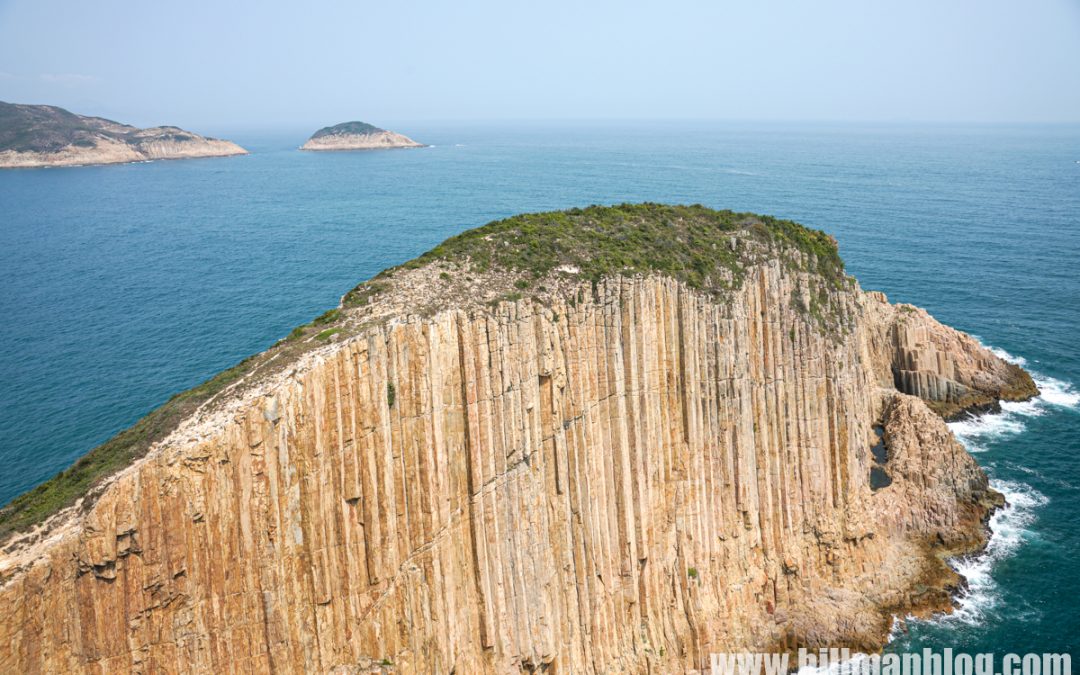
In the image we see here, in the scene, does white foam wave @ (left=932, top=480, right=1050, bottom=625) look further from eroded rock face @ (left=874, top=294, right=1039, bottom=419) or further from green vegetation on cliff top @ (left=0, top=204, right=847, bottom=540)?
green vegetation on cliff top @ (left=0, top=204, right=847, bottom=540)

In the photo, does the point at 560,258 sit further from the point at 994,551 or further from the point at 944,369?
the point at 944,369

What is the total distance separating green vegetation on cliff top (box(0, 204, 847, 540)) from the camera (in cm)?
2711

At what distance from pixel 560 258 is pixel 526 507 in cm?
1340

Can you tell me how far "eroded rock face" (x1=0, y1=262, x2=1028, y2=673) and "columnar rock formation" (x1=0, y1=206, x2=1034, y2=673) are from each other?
0.34 feet

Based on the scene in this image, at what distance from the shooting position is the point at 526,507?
34.3 meters

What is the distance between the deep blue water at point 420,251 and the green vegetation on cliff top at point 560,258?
22593mm

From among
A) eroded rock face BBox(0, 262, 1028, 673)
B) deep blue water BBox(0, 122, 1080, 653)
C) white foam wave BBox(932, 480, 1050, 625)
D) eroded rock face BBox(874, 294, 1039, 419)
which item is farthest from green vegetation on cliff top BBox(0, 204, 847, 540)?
deep blue water BBox(0, 122, 1080, 653)

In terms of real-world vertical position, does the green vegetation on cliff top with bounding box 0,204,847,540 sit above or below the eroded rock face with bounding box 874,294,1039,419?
above

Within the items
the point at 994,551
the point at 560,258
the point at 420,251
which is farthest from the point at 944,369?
the point at 420,251

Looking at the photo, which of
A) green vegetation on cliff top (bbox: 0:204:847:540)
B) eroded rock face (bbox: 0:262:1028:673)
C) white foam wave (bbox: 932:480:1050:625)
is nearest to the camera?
eroded rock face (bbox: 0:262:1028:673)

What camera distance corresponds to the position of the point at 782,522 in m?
42.0

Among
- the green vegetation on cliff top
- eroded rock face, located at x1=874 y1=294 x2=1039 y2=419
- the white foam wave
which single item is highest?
the green vegetation on cliff top

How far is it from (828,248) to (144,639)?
4390cm

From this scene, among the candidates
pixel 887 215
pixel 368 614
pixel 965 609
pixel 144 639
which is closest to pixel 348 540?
pixel 368 614
